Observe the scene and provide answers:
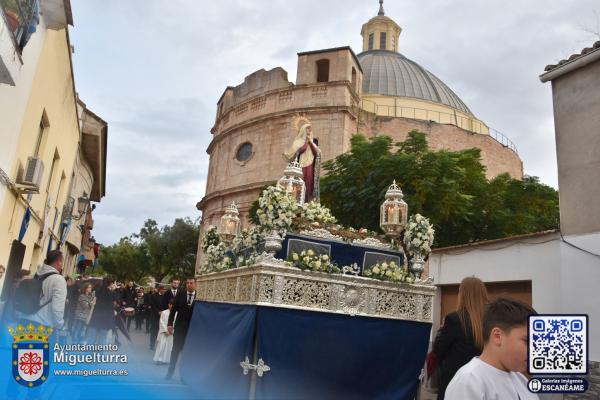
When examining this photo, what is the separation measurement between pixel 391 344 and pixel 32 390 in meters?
4.92

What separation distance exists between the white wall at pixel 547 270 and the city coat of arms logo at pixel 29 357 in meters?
8.09

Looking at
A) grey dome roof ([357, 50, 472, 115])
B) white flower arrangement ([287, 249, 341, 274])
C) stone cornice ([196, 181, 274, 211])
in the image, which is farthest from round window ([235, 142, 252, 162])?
white flower arrangement ([287, 249, 341, 274])

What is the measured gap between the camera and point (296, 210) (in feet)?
24.2

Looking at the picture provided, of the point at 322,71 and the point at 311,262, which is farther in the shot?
the point at 322,71

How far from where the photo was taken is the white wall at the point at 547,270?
7.81 meters

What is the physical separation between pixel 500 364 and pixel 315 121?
2627 centimetres

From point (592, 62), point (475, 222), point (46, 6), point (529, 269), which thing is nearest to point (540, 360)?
point (529, 269)

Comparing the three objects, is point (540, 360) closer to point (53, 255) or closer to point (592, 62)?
point (53, 255)

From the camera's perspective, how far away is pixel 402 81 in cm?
3741

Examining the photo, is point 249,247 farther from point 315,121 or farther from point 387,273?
point 315,121

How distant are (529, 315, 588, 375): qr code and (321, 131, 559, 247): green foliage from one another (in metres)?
13.5

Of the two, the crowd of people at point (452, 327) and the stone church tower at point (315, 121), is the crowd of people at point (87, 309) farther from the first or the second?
the stone church tower at point (315, 121)

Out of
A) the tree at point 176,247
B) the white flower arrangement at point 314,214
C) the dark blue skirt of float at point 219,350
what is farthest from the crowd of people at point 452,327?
the tree at point 176,247

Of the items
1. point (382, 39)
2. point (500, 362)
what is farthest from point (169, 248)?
point (500, 362)
